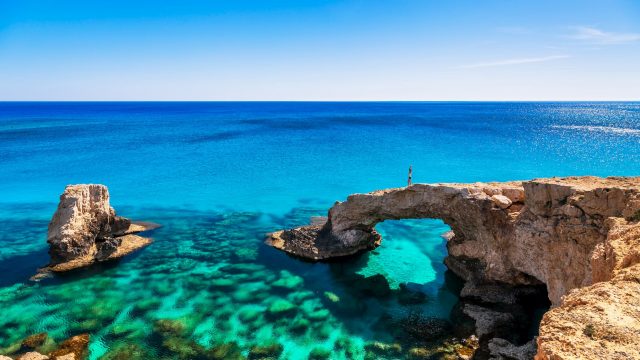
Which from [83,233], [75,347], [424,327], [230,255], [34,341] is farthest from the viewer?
[230,255]

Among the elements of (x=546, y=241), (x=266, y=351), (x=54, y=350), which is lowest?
(x=266, y=351)

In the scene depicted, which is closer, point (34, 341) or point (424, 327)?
point (34, 341)

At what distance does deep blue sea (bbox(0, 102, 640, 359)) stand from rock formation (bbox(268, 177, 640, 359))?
6.12 feet

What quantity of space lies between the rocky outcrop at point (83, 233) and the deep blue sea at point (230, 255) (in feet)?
3.40

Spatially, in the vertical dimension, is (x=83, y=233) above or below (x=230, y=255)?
above

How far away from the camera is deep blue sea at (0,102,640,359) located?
52.4ft

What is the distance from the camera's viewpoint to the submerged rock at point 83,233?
848 inches

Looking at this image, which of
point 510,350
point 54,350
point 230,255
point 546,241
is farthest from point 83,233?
point 546,241

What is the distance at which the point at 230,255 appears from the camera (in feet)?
77.4

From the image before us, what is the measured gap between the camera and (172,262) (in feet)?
74.2

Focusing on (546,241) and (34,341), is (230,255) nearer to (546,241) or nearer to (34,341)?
(34,341)

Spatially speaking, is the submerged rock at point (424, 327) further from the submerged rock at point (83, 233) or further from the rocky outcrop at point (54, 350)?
the submerged rock at point (83, 233)

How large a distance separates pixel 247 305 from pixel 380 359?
21.9 ft

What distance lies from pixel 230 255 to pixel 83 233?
327 inches
